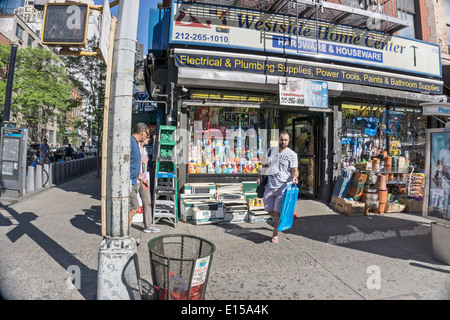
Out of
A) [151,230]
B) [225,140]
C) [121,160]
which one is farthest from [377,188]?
[121,160]

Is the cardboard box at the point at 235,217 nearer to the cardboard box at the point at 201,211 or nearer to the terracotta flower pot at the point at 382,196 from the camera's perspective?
the cardboard box at the point at 201,211

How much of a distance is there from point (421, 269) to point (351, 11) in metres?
6.57

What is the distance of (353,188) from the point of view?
700 cm

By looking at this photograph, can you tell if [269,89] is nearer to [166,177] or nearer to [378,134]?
[166,177]

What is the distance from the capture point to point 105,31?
9.18 feet

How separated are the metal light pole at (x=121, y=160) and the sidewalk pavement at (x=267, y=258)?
25.1 inches

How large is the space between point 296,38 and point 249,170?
3.86 meters

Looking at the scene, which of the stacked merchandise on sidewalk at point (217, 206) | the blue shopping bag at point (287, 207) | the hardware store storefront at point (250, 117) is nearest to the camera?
the blue shopping bag at point (287, 207)

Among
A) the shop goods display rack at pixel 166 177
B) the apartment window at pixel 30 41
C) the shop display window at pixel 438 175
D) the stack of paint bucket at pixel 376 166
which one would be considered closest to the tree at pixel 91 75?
the shop goods display rack at pixel 166 177

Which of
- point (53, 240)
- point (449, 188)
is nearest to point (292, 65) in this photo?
point (449, 188)

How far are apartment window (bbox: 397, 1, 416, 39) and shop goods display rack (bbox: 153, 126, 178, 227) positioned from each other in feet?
31.3

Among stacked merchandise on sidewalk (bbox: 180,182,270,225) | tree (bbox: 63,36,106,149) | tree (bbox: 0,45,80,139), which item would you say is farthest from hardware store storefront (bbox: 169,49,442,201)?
tree (bbox: 0,45,80,139)

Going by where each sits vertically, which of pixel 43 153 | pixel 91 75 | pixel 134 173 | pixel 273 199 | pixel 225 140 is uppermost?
pixel 91 75

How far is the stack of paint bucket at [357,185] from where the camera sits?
680 centimetres
